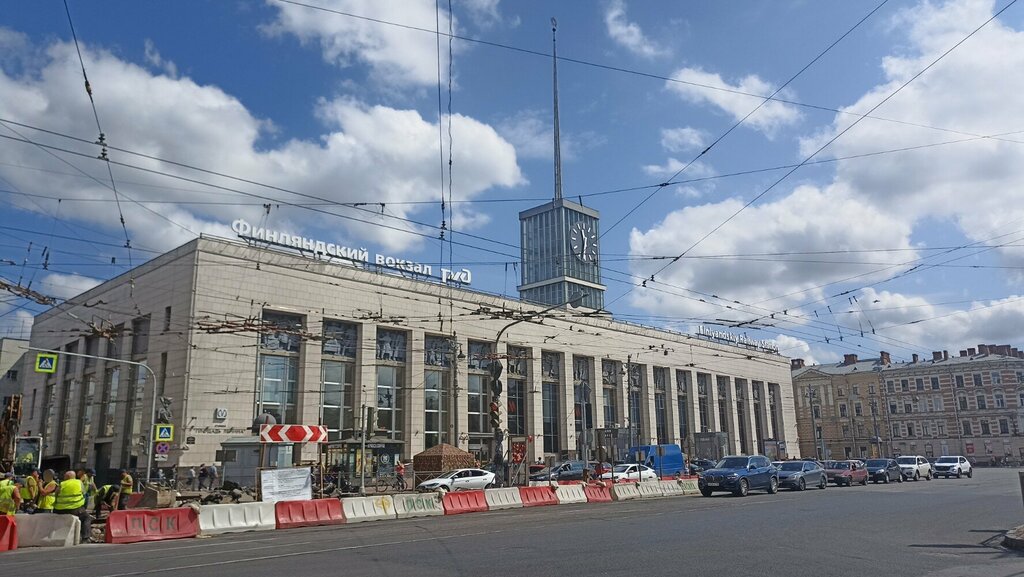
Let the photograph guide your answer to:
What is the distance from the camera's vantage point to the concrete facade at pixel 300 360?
136 feet

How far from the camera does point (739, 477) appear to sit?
93.2 ft

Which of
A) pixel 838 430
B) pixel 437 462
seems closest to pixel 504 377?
pixel 437 462

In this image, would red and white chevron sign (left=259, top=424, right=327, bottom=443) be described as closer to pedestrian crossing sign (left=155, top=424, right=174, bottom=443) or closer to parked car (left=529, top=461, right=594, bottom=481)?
pedestrian crossing sign (left=155, top=424, right=174, bottom=443)

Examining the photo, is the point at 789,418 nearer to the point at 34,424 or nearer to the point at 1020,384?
the point at 1020,384

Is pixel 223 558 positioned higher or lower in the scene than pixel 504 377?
lower

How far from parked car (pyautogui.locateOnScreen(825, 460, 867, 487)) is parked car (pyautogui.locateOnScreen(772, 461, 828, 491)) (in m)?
3.62

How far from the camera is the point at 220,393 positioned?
135 feet

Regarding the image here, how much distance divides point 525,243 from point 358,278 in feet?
236

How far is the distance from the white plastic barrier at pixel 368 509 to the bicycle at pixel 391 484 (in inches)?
571

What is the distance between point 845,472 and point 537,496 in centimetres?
1852

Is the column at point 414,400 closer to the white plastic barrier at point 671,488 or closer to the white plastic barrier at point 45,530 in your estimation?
the white plastic barrier at point 671,488

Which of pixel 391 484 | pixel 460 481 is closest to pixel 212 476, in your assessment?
pixel 391 484

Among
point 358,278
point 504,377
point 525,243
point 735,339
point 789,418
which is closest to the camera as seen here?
point 358,278

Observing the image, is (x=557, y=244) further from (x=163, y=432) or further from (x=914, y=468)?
(x=163, y=432)
